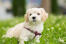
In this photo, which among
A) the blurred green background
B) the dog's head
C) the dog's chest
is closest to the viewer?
the dog's head

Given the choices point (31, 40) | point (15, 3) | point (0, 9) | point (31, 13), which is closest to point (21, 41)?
point (31, 40)

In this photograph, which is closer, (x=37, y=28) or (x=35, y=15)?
(x=35, y=15)

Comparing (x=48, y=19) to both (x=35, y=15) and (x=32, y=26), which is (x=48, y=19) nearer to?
(x=32, y=26)

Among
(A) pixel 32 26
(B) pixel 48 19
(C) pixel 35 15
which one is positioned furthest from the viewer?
(B) pixel 48 19

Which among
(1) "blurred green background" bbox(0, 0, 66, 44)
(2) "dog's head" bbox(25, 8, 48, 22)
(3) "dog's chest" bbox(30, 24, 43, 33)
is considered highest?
(2) "dog's head" bbox(25, 8, 48, 22)

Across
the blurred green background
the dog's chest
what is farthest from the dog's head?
the blurred green background

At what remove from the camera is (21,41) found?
258 inches

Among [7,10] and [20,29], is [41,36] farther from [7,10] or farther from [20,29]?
[7,10]

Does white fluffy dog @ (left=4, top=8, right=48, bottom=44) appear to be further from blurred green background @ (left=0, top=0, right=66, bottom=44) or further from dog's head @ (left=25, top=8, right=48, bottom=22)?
blurred green background @ (left=0, top=0, right=66, bottom=44)

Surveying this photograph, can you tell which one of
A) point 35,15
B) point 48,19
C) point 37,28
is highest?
point 35,15

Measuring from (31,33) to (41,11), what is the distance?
1.99 ft

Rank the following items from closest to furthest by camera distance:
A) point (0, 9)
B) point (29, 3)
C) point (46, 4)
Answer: point (46, 4), point (0, 9), point (29, 3)

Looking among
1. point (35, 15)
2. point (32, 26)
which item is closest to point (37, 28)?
point (32, 26)

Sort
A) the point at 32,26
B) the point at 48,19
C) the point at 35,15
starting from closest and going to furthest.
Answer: the point at 35,15 → the point at 32,26 → the point at 48,19
